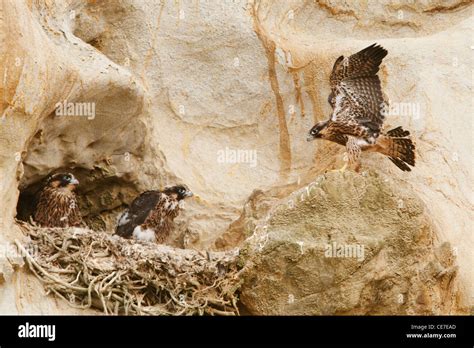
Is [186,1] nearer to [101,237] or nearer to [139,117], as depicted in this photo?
[139,117]

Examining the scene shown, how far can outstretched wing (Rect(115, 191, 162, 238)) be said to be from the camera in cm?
1330

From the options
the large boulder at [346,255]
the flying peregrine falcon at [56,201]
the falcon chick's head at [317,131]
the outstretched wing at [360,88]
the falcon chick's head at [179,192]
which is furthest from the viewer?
the falcon chick's head at [179,192]

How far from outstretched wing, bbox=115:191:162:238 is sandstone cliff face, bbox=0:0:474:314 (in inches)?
19.5

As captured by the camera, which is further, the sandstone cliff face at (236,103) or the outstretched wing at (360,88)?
the sandstone cliff face at (236,103)

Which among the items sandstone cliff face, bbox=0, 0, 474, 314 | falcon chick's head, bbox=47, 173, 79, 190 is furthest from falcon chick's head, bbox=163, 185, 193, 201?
falcon chick's head, bbox=47, 173, 79, 190

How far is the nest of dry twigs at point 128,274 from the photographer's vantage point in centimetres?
1173

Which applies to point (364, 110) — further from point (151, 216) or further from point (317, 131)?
point (151, 216)

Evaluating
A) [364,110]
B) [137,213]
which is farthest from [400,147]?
[137,213]

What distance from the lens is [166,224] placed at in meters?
13.5

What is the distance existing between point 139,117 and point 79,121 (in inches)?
37.5

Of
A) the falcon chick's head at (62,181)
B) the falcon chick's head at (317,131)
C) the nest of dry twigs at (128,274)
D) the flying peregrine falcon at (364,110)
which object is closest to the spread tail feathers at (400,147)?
the flying peregrine falcon at (364,110)

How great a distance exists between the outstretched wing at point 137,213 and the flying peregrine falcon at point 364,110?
6.09 feet

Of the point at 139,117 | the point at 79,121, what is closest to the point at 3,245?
the point at 79,121

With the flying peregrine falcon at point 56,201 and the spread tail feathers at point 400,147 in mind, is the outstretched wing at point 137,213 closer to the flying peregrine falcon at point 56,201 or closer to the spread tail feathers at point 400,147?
the flying peregrine falcon at point 56,201
